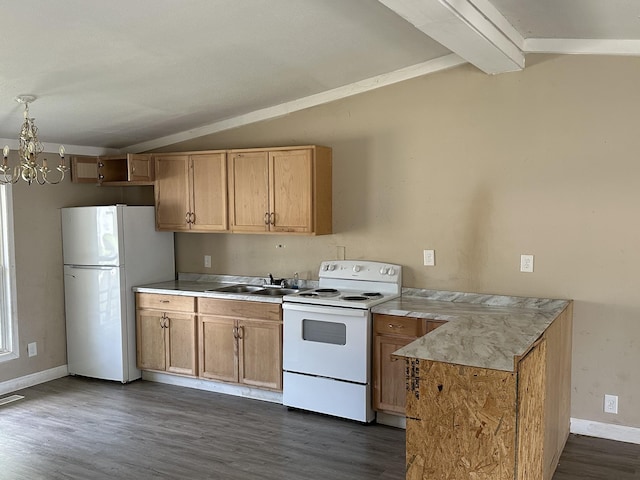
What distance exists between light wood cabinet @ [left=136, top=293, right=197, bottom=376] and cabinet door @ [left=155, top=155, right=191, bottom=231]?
670mm

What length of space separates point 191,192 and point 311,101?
132cm

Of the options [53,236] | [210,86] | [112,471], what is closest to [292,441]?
[112,471]

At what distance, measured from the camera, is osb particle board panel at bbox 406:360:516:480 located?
8.19ft

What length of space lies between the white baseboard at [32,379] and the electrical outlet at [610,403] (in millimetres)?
4500

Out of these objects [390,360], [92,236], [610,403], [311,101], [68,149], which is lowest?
[610,403]

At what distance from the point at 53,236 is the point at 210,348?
71.5 inches

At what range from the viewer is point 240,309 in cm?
481

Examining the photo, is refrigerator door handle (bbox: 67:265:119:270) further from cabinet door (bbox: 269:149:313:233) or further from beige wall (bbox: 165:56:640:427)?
beige wall (bbox: 165:56:640:427)

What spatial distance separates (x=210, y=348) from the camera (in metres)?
4.98

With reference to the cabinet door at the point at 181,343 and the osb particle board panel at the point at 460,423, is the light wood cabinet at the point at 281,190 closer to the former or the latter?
the cabinet door at the point at 181,343

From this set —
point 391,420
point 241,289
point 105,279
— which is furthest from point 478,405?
point 105,279

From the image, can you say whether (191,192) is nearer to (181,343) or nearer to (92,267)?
(92,267)

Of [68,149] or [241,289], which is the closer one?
[241,289]

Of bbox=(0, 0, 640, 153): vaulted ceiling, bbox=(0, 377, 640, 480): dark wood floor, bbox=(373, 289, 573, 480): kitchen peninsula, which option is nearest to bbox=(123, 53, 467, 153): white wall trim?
bbox=(0, 0, 640, 153): vaulted ceiling
